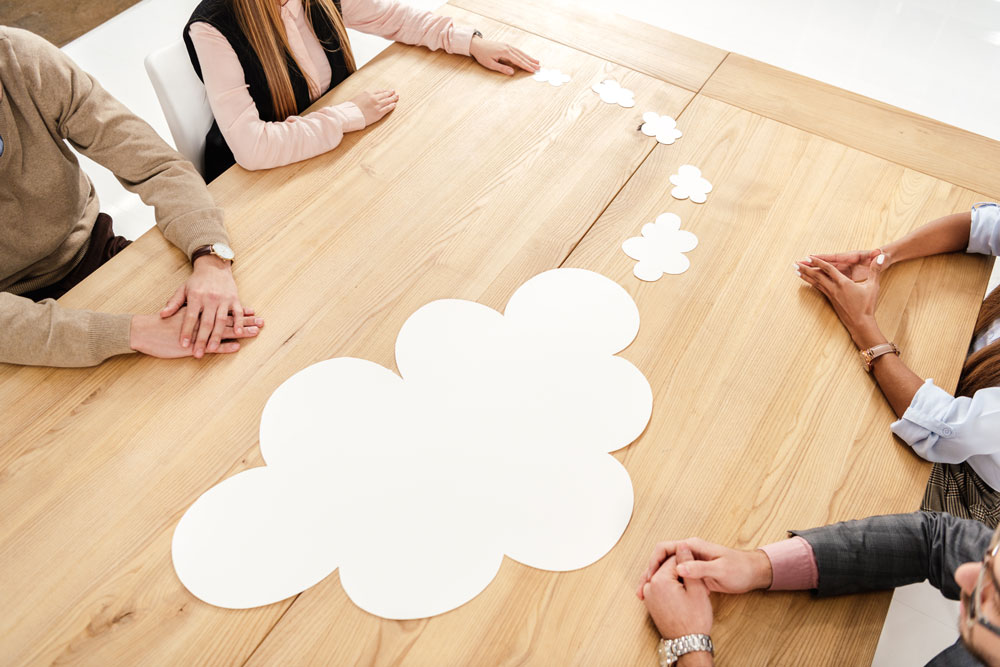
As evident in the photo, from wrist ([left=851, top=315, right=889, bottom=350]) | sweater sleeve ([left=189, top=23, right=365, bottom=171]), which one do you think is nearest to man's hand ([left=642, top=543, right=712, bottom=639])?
wrist ([left=851, top=315, right=889, bottom=350])

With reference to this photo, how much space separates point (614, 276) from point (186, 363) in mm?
783

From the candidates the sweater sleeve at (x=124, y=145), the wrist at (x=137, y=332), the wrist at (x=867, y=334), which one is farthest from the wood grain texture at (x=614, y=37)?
the wrist at (x=137, y=332)

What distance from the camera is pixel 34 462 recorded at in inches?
38.3

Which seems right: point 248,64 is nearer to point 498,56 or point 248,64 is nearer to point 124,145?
point 124,145

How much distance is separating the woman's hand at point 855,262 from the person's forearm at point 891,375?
0.14 m

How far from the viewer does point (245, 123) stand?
4.43 ft

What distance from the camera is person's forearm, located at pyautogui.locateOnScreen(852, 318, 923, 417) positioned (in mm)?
1082

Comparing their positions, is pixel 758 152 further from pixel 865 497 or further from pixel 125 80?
pixel 125 80

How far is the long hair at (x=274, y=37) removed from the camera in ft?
4.46

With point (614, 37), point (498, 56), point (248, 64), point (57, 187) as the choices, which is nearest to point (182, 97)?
point (248, 64)

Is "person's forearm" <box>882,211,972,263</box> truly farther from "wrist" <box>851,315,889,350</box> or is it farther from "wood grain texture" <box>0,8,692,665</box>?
"wood grain texture" <box>0,8,692,665</box>

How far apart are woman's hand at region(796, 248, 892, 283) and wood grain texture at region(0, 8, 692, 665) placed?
451 mm

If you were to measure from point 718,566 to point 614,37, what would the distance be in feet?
4.56

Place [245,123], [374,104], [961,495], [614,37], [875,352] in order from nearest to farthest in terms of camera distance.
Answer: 1. [875,352]
2. [961,495]
3. [245,123]
4. [374,104]
5. [614,37]
